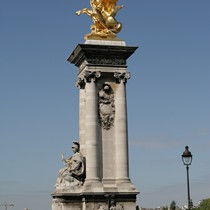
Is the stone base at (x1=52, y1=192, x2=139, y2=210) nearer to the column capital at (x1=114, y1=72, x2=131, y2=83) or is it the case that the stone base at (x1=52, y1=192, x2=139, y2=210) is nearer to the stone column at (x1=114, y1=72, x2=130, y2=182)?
the stone column at (x1=114, y1=72, x2=130, y2=182)

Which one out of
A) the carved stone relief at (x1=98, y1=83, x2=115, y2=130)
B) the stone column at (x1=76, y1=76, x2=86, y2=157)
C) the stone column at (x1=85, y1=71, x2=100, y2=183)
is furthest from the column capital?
the stone column at (x1=76, y1=76, x2=86, y2=157)

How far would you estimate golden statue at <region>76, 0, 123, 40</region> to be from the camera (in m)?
29.5

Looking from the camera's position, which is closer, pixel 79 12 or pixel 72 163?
pixel 72 163

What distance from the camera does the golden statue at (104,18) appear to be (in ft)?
96.9

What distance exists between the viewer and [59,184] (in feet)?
91.9

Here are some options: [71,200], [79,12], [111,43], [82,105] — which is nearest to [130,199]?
[71,200]

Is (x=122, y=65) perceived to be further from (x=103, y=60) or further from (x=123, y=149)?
(x=123, y=149)

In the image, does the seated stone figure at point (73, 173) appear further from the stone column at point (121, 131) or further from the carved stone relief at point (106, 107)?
the carved stone relief at point (106, 107)

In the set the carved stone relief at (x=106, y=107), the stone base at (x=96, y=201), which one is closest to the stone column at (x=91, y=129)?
the carved stone relief at (x=106, y=107)

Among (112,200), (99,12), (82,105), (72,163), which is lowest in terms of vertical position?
(112,200)

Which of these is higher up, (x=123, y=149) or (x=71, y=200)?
(x=123, y=149)

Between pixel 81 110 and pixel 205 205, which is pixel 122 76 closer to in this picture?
pixel 81 110

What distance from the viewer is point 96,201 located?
27.0 metres

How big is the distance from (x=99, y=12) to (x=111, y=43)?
5.94 feet
